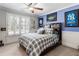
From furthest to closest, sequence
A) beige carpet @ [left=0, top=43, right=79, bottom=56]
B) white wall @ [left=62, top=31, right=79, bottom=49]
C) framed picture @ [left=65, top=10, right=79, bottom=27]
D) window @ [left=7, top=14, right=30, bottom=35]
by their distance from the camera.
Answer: window @ [left=7, top=14, right=30, bottom=35] → framed picture @ [left=65, top=10, right=79, bottom=27] → white wall @ [left=62, top=31, right=79, bottom=49] → beige carpet @ [left=0, top=43, right=79, bottom=56]

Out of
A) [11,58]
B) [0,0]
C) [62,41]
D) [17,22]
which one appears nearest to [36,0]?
[0,0]

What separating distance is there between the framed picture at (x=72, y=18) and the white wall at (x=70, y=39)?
42 centimetres

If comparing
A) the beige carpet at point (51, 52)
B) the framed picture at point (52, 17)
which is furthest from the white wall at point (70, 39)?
the framed picture at point (52, 17)

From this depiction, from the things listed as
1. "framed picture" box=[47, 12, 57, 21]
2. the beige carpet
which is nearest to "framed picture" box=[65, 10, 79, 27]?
"framed picture" box=[47, 12, 57, 21]

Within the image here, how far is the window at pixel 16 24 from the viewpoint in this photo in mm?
3902

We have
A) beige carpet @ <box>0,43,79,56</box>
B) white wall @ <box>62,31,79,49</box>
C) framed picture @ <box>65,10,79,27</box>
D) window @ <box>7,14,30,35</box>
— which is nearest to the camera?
beige carpet @ <box>0,43,79,56</box>

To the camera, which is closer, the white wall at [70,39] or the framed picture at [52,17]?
the white wall at [70,39]

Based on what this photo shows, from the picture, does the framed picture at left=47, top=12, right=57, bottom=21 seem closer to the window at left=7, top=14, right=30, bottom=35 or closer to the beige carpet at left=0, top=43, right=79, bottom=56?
the window at left=7, top=14, right=30, bottom=35

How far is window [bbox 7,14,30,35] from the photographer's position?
12.8ft

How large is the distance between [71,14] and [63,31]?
913mm

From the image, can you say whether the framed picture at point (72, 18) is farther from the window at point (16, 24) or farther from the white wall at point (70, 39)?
the window at point (16, 24)

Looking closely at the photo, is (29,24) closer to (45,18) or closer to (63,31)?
(45,18)

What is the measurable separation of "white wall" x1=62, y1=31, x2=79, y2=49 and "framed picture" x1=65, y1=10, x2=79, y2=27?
42cm

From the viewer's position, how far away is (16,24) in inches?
167
